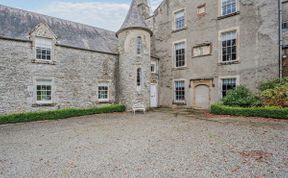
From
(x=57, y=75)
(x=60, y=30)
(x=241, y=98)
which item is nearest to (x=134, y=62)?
(x=57, y=75)

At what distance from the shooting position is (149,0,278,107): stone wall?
41.1 feet

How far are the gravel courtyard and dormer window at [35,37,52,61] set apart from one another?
265 inches

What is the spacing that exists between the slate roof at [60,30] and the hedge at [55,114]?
5.26 m

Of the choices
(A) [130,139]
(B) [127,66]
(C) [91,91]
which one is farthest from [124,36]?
(A) [130,139]

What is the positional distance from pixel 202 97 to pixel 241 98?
3756 mm

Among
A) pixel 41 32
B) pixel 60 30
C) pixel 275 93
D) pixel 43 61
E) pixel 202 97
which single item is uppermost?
pixel 60 30

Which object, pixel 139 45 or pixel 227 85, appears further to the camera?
pixel 139 45

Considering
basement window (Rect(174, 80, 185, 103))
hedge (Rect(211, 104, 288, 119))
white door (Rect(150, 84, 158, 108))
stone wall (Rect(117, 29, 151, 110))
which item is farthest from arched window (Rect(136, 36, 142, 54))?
hedge (Rect(211, 104, 288, 119))

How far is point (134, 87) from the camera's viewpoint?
15.1 metres

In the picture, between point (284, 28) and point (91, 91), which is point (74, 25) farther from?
point (284, 28)

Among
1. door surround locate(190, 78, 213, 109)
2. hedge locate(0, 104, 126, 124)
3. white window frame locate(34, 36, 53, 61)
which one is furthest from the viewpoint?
door surround locate(190, 78, 213, 109)

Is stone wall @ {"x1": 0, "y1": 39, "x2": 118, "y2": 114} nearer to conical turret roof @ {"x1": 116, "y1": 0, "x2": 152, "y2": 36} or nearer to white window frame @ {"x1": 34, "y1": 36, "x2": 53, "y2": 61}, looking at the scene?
white window frame @ {"x1": 34, "y1": 36, "x2": 53, "y2": 61}

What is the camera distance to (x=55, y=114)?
39.2 feet

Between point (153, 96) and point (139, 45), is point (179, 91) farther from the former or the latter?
point (139, 45)
